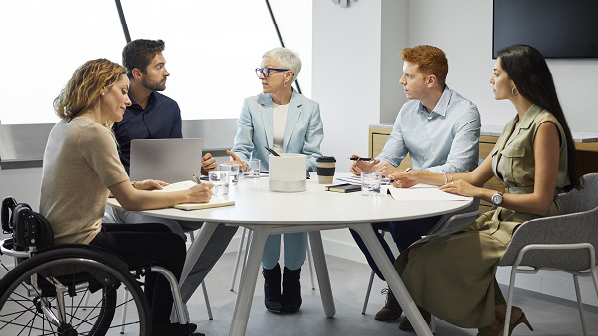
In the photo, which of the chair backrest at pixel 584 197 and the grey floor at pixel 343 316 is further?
the grey floor at pixel 343 316

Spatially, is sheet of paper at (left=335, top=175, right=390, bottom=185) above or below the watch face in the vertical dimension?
above

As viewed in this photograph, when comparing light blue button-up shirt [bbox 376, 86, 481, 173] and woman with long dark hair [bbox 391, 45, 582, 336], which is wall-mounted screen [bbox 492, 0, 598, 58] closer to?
light blue button-up shirt [bbox 376, 86, 481, 173]

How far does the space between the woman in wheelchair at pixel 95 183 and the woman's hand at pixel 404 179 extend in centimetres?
88

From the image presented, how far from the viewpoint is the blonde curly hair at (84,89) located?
2811 mm

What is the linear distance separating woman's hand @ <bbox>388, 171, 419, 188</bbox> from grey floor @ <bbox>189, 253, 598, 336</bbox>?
820 millimetres

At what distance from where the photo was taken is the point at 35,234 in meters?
2.60

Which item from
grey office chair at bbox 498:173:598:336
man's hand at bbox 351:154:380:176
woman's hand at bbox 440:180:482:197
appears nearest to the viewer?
grey office chair at bbox 498:173:598:336

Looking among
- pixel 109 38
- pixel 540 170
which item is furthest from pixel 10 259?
pixel 540 170

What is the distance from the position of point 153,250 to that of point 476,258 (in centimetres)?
126

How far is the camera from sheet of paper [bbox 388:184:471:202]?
310cm

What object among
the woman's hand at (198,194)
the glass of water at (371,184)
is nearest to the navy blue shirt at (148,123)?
the woman's hand at (198,194)

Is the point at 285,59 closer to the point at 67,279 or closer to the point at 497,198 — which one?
the point at 497,198

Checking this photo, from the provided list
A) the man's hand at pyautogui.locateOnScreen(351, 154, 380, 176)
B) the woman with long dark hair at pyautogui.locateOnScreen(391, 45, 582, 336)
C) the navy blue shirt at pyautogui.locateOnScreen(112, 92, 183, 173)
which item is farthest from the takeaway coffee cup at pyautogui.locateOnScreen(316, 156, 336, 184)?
the navy blue shirt at pyautogui.locateOnScreen(112, 92, 183, 173)

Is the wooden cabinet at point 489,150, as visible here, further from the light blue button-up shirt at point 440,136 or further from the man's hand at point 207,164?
the man's hand at point 207,164
